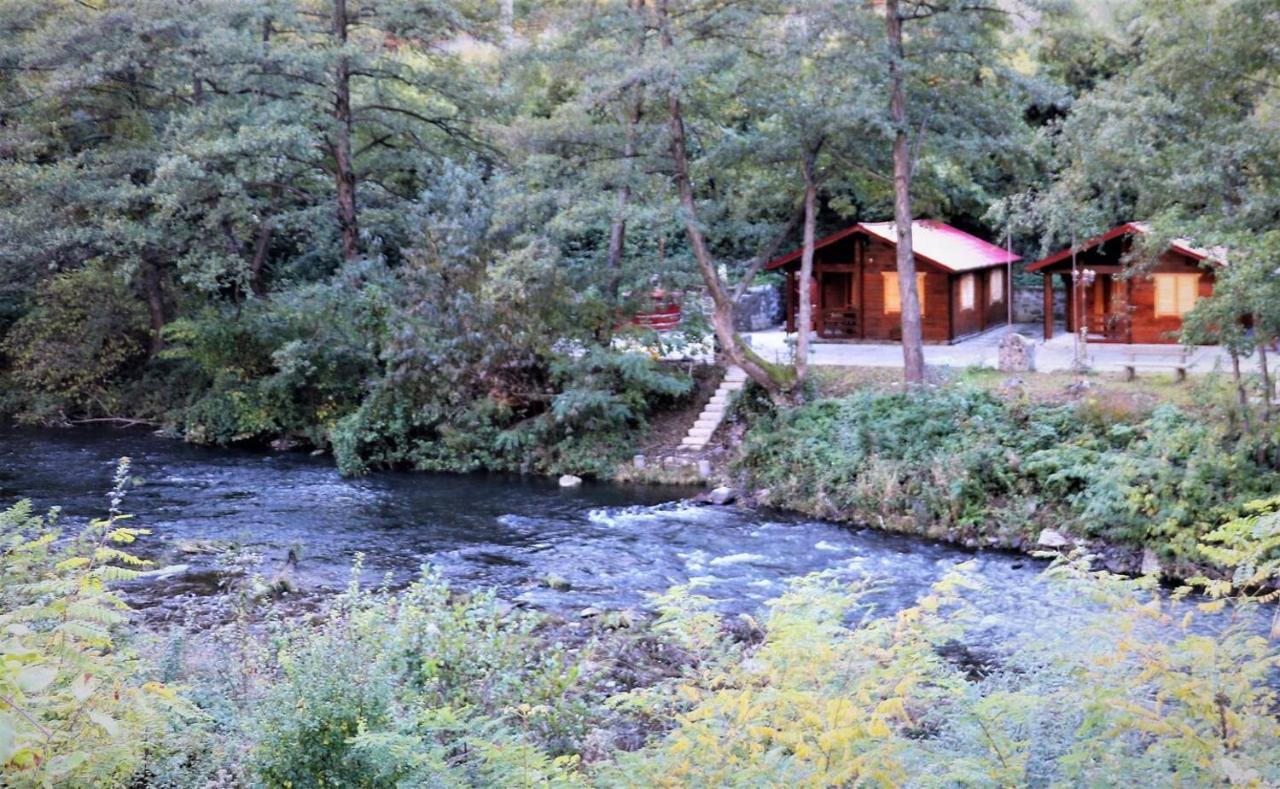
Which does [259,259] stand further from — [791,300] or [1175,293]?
[1175,293]

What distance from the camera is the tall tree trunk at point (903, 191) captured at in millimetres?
20328

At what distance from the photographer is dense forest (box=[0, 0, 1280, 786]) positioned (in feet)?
18.4

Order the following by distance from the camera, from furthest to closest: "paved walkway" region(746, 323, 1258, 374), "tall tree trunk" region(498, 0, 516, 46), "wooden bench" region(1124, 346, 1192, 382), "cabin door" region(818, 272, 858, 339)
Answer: "cabin door" region(818, 272, 858, 339), "tall tree trunk" region(498, 0, 516, 46), "paved walkway" region(746, 323, 1258, 374), "wooden bench" region(1124, 346, 1192, 382)

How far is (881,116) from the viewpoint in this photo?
1977 cm

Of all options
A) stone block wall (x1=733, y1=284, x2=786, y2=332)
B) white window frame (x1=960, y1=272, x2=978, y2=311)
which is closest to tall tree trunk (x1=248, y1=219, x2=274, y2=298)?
stone block wall (x1=733, y1=284, x2=786, y2=332)

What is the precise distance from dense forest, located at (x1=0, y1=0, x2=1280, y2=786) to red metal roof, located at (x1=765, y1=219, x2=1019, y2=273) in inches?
36.9

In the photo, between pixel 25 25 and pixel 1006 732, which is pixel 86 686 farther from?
pixel 25 25

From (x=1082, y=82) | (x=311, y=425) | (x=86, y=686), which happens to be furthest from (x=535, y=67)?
(x=1082, y=82)

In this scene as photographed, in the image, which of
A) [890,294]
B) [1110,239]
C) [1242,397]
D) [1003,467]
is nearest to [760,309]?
[890,294]

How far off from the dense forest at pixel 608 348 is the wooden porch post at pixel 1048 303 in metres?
4.49

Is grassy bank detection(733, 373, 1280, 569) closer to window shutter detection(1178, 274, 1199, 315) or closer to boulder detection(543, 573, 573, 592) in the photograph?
boulder detection(543, 573, 573, 592)

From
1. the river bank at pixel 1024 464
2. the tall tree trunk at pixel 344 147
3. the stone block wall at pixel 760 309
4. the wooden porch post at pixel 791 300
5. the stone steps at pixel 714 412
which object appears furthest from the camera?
the stone block wall at pixel 760 309

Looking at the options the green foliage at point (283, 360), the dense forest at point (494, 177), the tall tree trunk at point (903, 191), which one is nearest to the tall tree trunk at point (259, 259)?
the dense forest at point (494, 177)

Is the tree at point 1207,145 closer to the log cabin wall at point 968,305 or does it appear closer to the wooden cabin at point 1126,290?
the wooden cabin at point 1126,290
